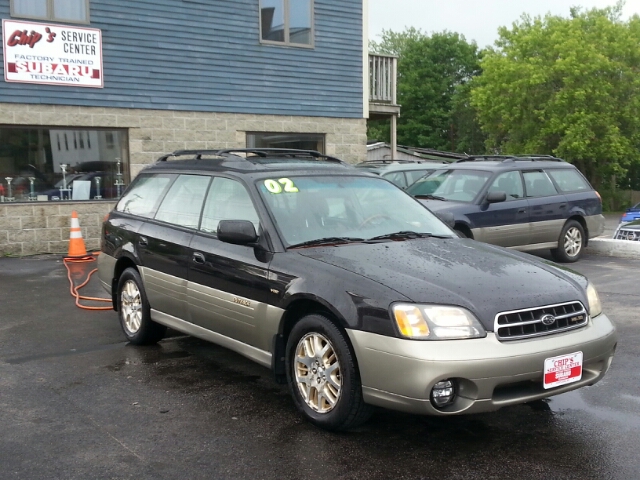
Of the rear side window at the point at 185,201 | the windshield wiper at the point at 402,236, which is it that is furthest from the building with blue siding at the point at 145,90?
the windshield wiper at the point at 402,236

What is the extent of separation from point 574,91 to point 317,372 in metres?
30.9

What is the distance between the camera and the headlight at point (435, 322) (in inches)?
156

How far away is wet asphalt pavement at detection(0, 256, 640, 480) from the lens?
153 inches

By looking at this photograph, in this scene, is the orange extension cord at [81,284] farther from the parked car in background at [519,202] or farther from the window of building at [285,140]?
the parked car in background at [519,202]

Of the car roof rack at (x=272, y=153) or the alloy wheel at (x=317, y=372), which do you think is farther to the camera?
the car roof rack at (x=272, y=153)

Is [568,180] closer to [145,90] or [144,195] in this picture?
[145,90]

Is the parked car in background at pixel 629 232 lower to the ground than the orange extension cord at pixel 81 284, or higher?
higher

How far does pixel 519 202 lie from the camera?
11.4 metres

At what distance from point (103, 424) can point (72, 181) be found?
9585mm

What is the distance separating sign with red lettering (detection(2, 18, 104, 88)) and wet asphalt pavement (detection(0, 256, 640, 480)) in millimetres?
7419

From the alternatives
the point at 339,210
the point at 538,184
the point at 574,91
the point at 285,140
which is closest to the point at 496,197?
the point at 538,184

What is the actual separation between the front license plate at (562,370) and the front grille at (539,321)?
0.50ft

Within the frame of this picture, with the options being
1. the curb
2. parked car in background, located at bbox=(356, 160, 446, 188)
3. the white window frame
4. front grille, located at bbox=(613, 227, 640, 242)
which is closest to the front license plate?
the curb

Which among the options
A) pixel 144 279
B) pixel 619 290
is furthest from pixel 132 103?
pixel 619 290
